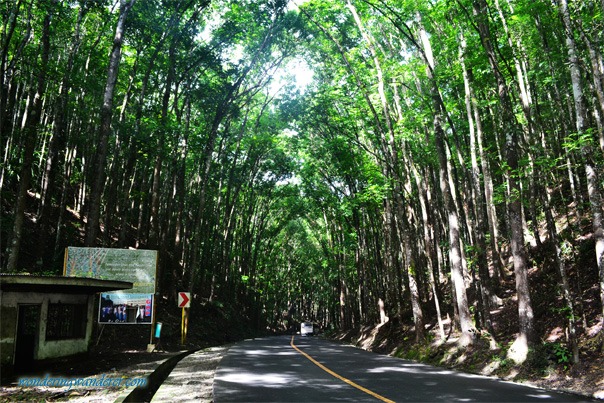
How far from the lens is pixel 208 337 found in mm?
24328

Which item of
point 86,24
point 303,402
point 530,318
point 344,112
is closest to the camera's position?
point 303,402

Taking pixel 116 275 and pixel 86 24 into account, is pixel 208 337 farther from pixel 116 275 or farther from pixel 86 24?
pixel 86 24

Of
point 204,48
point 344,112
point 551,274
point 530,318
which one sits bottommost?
point 530,318

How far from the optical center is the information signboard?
13234 millimetres

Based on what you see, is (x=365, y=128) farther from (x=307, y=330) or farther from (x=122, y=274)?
(x=307, y=330)

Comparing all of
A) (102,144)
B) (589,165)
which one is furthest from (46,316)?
(589,165)

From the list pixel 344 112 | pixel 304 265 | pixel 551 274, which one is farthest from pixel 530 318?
pixel 304 265

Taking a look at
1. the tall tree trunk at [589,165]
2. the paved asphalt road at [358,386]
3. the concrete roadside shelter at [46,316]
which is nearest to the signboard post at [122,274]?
the concrete roadside shelter at [46,316]

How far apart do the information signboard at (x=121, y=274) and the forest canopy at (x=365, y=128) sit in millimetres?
611

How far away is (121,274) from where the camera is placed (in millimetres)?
14203

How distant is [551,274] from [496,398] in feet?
31.7

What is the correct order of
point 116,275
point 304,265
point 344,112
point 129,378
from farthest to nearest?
point 304,265 → point 344,112 → point 116,275 → point 129,378

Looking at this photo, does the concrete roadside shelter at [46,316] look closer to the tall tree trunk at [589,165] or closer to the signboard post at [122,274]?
the signboard post at [122,274]

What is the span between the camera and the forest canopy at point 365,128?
11.0m
